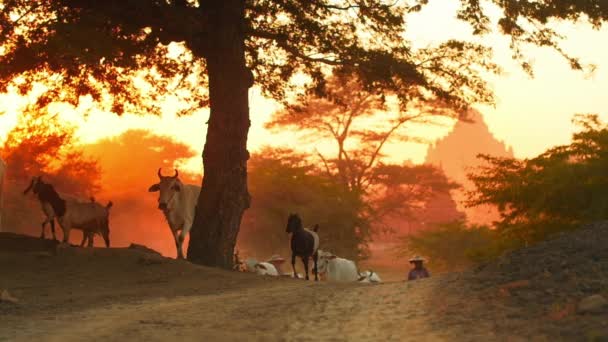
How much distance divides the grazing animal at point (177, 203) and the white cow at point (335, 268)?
21.9 feet

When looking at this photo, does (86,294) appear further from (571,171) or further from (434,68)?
(571,171)

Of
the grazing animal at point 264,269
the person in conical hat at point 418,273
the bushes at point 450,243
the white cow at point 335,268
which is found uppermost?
the bushes at point 450,243

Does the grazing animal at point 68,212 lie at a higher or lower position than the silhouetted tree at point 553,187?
lower

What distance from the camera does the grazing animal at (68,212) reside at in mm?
16953

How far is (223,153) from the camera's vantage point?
16500 millimetres

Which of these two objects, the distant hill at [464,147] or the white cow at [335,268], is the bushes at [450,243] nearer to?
the white cow at [335,268]

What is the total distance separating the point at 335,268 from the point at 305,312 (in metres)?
14.9

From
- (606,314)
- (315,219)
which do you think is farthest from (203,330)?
(315,219)

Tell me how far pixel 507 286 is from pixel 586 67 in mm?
10373

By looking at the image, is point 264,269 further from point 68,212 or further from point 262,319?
point 262,319

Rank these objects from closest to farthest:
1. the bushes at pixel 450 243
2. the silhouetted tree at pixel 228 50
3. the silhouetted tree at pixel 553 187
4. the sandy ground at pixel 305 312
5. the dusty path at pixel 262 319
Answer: the sandy ground at pixel 305 312 → the dusty path at pixel 262 319 → the silhouetted tree at pixel 228 50 → the silhouetted tree at pixel 553 187 → the bushes at pixel 450 243

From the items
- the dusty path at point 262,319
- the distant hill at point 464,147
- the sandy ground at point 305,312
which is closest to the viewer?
the sandy ground at point 305,312

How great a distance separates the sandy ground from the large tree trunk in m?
3.16

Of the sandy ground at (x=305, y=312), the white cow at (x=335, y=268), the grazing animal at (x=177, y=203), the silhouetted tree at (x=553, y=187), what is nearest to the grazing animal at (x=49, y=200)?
the grazing animal at (x=177, y=203)
